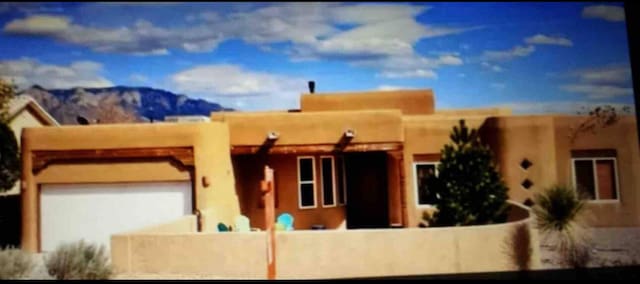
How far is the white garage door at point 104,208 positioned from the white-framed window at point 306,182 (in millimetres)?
1190

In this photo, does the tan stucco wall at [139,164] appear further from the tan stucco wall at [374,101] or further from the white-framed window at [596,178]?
the white-framed window at [596,178]

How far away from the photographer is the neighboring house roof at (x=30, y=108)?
19.5 ft

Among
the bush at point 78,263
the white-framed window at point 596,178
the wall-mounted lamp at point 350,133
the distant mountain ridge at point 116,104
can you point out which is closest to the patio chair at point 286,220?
the wall-mounted lamp at point 350,133

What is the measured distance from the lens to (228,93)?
19.9 feet

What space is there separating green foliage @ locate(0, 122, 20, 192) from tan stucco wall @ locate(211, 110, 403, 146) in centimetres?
209

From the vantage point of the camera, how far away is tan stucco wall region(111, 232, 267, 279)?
5906 millimetres

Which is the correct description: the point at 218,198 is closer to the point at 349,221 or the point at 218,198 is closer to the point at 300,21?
the point at 349,221

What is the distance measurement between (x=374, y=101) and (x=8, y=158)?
3.64m

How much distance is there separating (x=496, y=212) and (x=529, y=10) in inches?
72.9

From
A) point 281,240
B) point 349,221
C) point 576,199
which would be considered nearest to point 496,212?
point 576,199

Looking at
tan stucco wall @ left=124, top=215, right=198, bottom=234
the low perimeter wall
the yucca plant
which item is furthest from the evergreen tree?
the yucca plant

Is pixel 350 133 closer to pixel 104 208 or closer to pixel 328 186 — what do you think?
pixel 328 186

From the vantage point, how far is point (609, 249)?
558 cm

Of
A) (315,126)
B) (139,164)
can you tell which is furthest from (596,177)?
(139,164)
